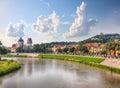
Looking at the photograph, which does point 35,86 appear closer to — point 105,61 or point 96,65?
point 96,65

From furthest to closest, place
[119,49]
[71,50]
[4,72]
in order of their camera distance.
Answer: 1. [71,50]
2. [119,49]
3. [4,72]

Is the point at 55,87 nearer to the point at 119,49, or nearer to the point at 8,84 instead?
the point at 8,84

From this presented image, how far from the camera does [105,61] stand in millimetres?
60281

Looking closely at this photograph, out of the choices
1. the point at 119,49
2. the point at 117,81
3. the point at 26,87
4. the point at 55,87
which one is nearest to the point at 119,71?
the point at 117,81

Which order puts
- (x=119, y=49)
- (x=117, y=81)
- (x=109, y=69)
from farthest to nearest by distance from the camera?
1. (x=119, y=49)
2. (x=109, y=69)
3. (x=117, y=81)

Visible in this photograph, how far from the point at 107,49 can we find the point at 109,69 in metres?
35.7

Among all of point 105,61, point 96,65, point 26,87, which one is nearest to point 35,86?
point 26,87

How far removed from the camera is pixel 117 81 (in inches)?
1447

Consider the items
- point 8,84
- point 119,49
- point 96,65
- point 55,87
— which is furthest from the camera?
point 119,49

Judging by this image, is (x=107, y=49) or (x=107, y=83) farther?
(x=107, y=49)

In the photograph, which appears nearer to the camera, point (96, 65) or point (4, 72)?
point (4, 72)

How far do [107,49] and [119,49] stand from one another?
5025 millimetres

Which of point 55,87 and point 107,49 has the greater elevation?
point 107,49

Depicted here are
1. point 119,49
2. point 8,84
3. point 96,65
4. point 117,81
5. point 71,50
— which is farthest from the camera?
point 71,50
